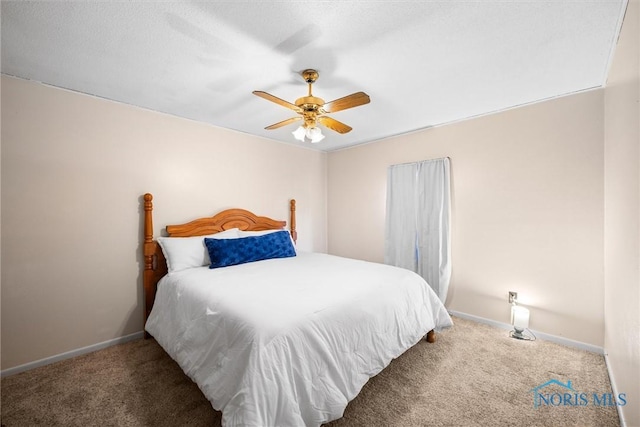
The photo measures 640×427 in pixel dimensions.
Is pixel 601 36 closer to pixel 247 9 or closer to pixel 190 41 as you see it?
pixel 247 9

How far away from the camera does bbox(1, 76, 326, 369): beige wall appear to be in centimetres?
205

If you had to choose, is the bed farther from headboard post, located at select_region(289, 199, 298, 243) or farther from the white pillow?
headboard post, located at select_region(289, 199, 298, 243)

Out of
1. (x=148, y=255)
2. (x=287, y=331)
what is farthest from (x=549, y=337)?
(x=148, y=255)

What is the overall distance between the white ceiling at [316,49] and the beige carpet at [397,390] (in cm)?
230

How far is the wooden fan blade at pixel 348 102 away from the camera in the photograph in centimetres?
175

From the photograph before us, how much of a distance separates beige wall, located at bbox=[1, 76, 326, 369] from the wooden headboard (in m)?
0.10

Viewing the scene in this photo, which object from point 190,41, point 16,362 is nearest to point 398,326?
point 190,41

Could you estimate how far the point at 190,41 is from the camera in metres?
1.63

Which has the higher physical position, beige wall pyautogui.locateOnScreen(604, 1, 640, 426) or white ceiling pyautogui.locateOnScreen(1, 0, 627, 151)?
white ceiling pyautogui.locateOnScreen(1, 0, 627, 151)

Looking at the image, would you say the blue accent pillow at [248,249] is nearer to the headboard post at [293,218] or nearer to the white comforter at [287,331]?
the white comforter at [287,331]

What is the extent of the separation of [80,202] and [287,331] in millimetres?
2269

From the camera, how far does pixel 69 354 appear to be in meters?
2.28

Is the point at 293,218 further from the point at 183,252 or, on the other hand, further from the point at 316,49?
the point at 316,49

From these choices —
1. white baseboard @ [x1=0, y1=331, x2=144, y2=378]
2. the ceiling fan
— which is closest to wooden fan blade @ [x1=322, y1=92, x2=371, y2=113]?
the ceiling fan
